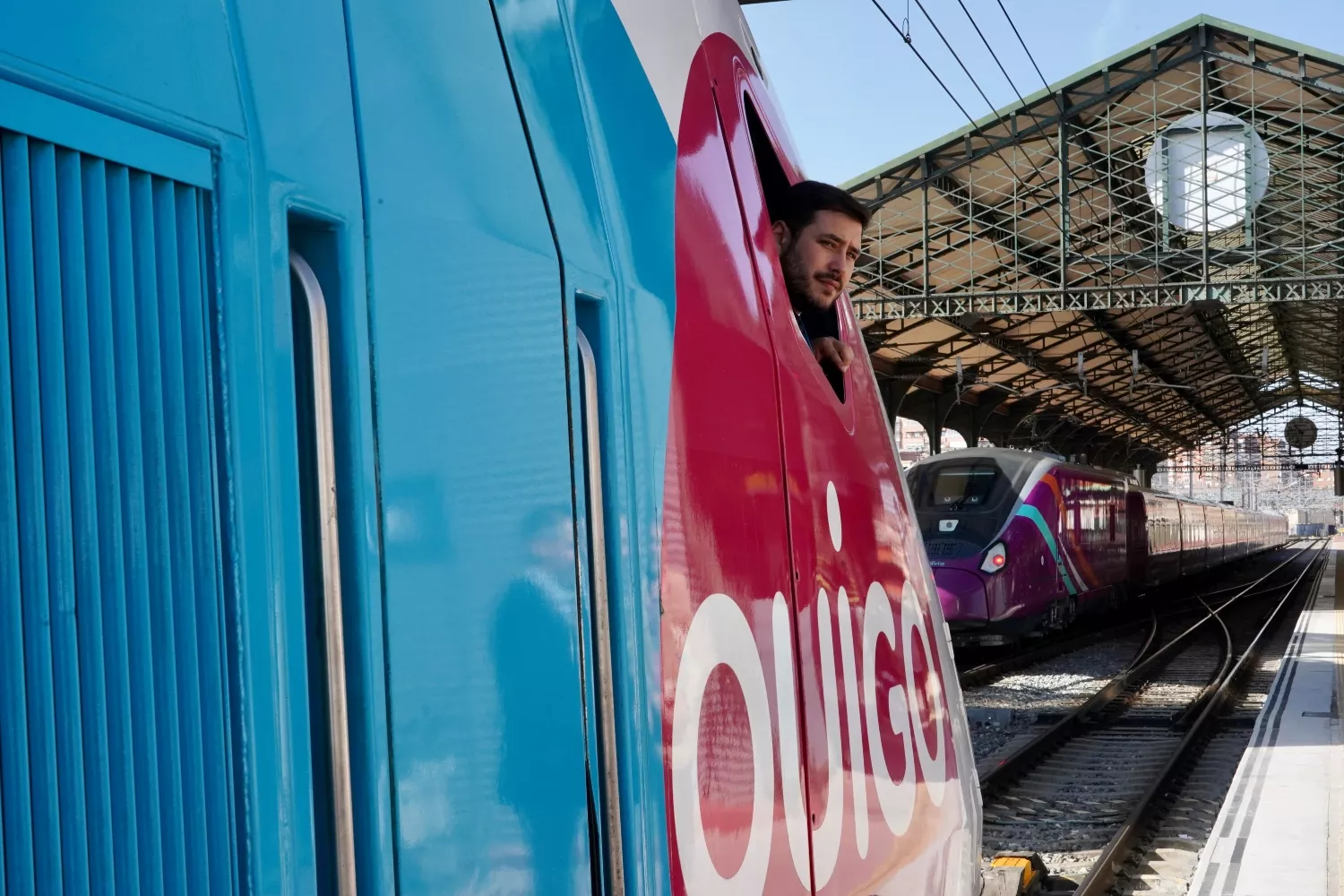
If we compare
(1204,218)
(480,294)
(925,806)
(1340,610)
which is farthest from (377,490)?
(1340,610)

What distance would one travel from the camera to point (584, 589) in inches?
63.8

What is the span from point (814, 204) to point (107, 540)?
203cm

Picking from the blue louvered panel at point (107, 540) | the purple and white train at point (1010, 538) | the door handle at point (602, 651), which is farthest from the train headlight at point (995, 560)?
the blue louvered panel at point (107, 540)

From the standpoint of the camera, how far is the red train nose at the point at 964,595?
1609 cm

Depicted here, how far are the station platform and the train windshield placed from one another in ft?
14.5

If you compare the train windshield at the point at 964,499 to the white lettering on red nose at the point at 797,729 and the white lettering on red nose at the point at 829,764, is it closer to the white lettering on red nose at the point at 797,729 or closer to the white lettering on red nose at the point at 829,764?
the white lettering on red nose at the point at 797,729

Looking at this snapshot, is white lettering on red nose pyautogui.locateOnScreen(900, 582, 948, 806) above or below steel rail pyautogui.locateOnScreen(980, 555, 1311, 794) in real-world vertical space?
above

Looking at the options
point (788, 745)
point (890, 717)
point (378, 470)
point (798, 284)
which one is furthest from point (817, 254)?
point (378, 470)

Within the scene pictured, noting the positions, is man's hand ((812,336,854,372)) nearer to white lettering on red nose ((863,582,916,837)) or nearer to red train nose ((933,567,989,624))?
white lettering on red nose ((863,582,916,837))

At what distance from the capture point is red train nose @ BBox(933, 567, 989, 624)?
52.8ft

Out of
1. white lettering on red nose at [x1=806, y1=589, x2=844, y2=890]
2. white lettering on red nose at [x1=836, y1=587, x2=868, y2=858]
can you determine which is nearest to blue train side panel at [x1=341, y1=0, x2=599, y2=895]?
white lettering on red nose at [x1=806, y1=589, x2=844, y2=890]

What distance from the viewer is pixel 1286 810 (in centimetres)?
726

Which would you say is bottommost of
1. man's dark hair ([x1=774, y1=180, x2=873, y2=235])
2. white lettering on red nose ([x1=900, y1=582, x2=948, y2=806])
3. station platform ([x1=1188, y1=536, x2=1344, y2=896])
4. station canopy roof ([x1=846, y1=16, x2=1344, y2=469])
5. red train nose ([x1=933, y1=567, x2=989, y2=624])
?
station platform ([x1=1188, y1=536, x2=1344, y2=896])

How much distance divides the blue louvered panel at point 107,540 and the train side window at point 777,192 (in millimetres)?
1877
